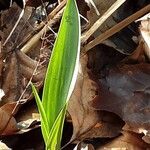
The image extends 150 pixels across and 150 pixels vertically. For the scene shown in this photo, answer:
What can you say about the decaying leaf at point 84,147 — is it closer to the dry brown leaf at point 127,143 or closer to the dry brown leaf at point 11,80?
the dry brown leaf at point 127,143

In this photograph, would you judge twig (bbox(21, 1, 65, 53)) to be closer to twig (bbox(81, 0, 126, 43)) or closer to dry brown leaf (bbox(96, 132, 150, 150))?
twig (bbox(81, 0, 126, 43))

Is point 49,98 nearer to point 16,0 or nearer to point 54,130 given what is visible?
point 54,130

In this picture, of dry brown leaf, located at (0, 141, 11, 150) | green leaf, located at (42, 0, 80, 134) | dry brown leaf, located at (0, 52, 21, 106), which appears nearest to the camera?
green leaf, located at (42, 0, 80, 134)

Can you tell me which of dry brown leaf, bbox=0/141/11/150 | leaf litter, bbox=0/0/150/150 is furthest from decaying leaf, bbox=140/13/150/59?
dry brown leaf, bbox=0/141/11/150

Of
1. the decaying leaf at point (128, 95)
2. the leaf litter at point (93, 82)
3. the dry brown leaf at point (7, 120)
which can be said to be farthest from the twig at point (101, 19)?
the dry brown leaf at point (7, 120)

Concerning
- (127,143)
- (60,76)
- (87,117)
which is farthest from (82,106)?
(60,76)

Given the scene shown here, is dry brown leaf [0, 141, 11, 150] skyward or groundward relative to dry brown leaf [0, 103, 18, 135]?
groundward

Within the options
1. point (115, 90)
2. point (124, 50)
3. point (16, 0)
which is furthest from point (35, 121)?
point (16, 0)
